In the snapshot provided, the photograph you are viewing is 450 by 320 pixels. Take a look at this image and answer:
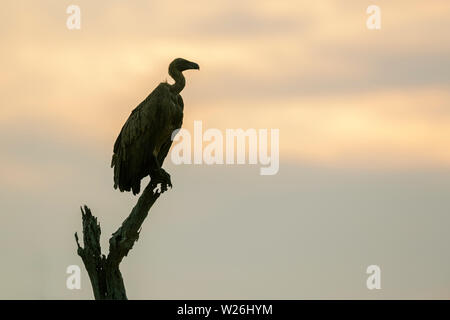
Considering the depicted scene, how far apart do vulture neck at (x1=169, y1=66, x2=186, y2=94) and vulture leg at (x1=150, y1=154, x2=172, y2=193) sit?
176 centimetres

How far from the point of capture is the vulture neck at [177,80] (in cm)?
2505

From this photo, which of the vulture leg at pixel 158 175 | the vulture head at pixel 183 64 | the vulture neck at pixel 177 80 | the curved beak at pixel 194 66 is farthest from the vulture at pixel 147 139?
the curved beak at pixel 194 66

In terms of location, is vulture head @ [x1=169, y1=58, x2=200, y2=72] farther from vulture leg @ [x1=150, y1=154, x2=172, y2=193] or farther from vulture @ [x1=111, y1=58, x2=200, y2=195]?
vulture leg @ [x1=150, y1=154, x2=172, y2=193]

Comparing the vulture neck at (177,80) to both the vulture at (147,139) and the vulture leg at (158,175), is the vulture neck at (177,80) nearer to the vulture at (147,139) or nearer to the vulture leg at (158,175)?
the vulture at (147,139)

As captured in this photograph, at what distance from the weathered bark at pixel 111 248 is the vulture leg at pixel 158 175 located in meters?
0.23

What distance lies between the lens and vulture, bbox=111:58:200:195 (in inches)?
942

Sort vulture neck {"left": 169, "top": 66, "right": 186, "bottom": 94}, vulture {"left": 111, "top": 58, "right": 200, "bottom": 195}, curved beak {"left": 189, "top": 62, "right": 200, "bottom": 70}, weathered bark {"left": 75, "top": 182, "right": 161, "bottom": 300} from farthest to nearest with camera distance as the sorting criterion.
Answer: curved beak {"left": 189, "top": 62, "right": 200, "bottom": 70} < vulture neck {"left": 169, "top": 66, "right": 186, "bottom": 94} < vulture {"left": 111, "top": 58, "right": 200, "bottom": 195} < weathered bark {"left": 75, "top": 182, "right": 161, "bottom": 300}

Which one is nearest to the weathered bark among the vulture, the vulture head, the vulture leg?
the vulture leg

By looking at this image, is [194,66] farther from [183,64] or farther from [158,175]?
[158,175]
